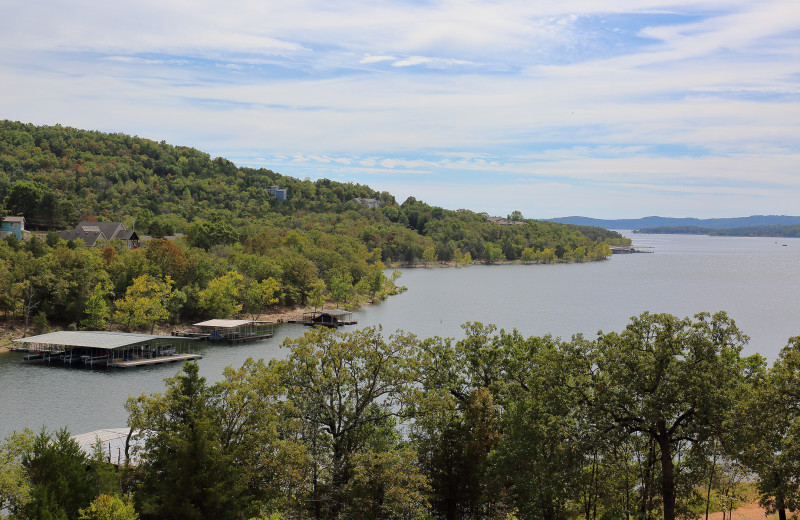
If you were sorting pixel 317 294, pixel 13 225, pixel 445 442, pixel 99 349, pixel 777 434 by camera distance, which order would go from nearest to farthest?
1. pixel 777 434
2. pixel 445 442
3. pixel 99 349
4. pixel 317 294
5. pixel 13 225

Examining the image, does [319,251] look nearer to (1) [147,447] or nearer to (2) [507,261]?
(1) [147,447]

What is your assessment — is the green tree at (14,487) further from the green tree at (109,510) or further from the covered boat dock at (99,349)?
the covered boat dock at (99,349)

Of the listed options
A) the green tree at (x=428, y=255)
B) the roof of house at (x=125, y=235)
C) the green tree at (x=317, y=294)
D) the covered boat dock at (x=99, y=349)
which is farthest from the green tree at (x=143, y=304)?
the green tree at (x=428, y=255)

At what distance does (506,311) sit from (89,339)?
136ft

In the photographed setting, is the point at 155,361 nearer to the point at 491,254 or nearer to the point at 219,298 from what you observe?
the point at 219,298

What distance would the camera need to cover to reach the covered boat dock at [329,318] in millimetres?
59906

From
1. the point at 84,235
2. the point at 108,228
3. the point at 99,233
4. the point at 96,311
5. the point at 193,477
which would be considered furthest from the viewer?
the point at 108,228

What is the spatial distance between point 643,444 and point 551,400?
341 cm

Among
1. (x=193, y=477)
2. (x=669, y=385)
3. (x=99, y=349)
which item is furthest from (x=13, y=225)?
(x=669, y=385)

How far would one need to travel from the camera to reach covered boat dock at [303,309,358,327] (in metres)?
59.9

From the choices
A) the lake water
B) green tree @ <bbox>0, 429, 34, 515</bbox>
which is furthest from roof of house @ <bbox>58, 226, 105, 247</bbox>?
green tree @ <bbox>0, 429, 34, 515</bbox>

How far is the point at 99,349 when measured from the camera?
4456 cm

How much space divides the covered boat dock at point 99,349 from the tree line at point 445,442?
26.6 m

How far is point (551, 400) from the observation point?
17.8 metres
